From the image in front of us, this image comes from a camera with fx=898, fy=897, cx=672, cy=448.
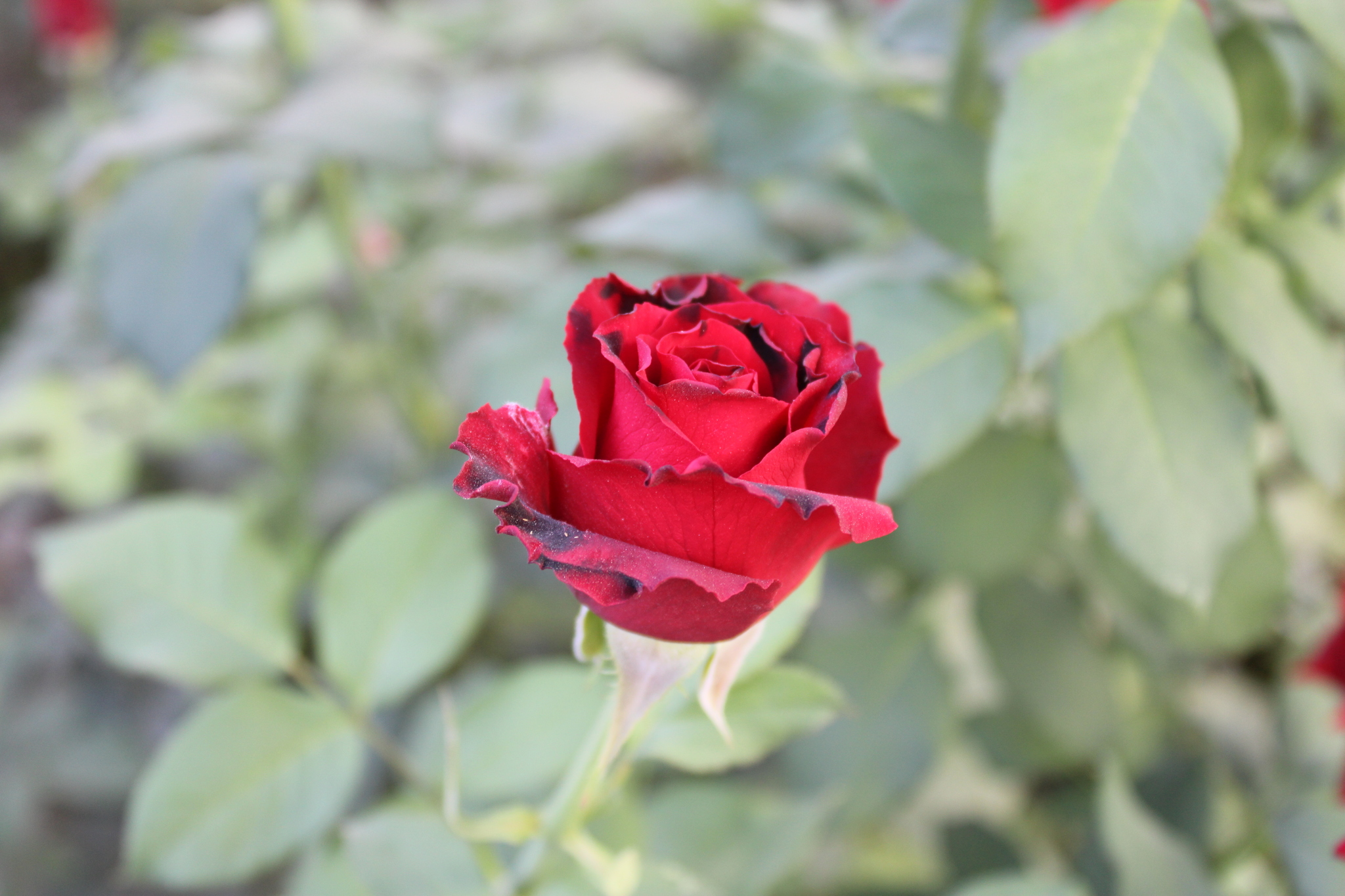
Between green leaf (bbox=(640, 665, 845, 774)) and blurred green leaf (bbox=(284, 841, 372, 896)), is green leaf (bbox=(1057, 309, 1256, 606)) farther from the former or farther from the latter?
blurred green leaf (bbox=(284, 841, 372, 896))

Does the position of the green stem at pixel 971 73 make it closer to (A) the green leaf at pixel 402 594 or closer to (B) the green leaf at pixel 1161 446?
(B) the green leaf at pixel 1161 446

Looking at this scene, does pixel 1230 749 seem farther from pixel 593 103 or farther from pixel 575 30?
pixel 575 30

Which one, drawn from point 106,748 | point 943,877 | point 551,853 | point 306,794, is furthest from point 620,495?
point 106,748

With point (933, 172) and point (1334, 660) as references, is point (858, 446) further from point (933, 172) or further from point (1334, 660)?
point (1334, 660)

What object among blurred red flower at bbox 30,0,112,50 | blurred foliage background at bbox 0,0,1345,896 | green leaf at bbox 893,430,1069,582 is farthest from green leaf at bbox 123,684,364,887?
blurred red flower at bbox 30,0,112,50

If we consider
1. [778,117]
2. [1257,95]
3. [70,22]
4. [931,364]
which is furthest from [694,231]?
[70,22]

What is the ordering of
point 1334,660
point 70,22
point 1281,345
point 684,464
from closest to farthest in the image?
point 684,464
point 1281,345
point 1334,660
point 70,22

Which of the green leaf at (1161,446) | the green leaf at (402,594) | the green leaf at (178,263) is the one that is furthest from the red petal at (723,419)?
the green leaf at (178,263)
